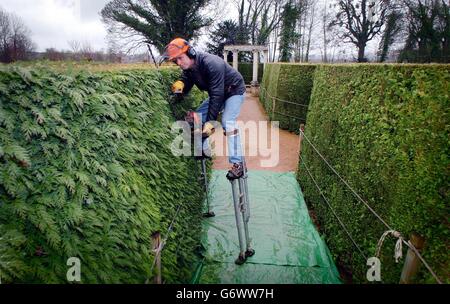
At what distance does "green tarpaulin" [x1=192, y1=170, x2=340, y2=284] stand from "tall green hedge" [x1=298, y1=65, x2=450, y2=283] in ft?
1.23

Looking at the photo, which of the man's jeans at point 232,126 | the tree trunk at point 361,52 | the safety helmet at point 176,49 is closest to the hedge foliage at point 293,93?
the man's jeans at point 232,126

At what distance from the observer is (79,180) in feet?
7.35

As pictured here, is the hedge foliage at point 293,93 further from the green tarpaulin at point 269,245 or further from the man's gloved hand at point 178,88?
the man's gloved hand at point 178,88

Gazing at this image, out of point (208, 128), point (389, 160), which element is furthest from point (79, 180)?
point (389, 160)

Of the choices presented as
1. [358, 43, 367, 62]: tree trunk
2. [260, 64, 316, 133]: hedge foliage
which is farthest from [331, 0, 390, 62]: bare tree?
[260, 64, 316, 133]: hedge foliage

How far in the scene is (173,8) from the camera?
25938 mm

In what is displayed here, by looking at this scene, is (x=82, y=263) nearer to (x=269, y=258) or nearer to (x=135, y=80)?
(x=135, y=80)

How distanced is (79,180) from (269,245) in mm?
3308

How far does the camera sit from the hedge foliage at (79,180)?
1.86 meters

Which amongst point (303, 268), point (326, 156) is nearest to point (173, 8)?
point (326, 156)

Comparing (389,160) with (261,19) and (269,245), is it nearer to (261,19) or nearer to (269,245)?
(269,245)

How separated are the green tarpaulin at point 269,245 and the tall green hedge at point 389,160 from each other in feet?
1.23

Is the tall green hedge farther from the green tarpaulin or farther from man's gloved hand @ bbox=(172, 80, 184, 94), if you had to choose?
man's gloved hand @ bbox=(172, 80, 184, 94)
